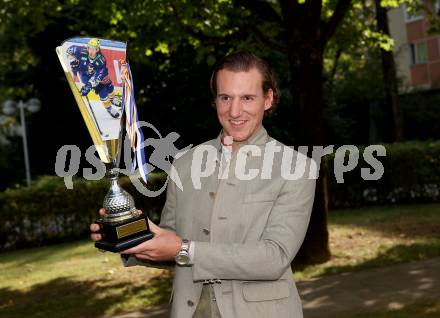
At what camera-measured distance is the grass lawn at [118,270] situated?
8.79 m

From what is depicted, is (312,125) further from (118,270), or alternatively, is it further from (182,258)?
(182,258)

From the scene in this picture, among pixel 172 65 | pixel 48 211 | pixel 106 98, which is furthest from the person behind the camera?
pixel 172 65

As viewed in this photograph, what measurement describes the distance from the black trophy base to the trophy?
0.26ft

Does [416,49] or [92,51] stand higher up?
[416,49]

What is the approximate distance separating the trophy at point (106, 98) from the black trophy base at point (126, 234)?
0.08m

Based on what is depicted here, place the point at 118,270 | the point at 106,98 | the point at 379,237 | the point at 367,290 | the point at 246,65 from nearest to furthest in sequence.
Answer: the point at 246,65
the point at 106,98
the point at 367,290
the point at 118,270
the point at 379,237

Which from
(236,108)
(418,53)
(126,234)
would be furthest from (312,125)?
(418,53)

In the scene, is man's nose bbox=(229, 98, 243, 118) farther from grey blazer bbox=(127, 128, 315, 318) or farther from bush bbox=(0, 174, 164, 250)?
bush bbox=(0, 174, 164, 250)

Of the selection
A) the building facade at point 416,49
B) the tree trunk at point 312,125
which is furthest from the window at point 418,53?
the tree trunk at point 312,125

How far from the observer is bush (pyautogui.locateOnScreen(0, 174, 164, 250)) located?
1486cm

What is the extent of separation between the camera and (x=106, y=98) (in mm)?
3160

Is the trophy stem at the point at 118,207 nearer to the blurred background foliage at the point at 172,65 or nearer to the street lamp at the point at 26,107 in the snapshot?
the blurred background foliage at the point at 172,65

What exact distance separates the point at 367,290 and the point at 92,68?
6.27 meters

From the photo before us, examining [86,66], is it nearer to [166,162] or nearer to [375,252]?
[375,252]
